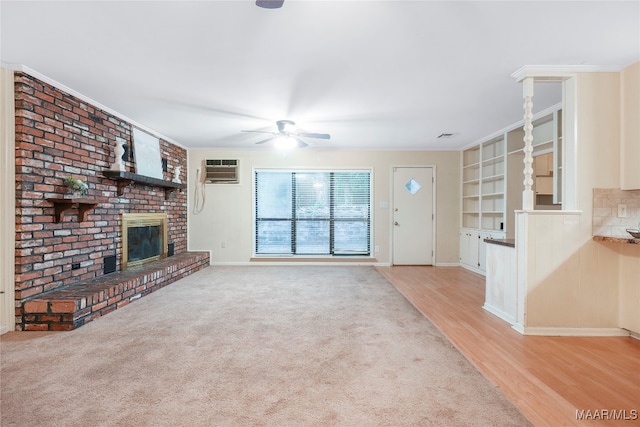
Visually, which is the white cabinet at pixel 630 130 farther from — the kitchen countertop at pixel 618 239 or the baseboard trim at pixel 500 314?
the baseboard trim at pixel 500 314

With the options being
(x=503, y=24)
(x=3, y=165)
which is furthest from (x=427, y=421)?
(x=3, y=165)

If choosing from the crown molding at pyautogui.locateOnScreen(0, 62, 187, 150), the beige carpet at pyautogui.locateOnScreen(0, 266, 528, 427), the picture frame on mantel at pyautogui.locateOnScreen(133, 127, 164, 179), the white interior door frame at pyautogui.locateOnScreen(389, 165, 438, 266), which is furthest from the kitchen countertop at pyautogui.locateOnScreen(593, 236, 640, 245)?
the picture frame on mantel at pyautogui.locateOnScreen(133, 127, 164, 179)

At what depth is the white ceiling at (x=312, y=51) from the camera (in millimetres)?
2084

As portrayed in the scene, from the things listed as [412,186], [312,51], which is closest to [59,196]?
[312,51]

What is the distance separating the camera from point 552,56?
2713 millimetres

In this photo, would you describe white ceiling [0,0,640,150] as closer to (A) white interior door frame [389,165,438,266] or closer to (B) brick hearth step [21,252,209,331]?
(B) brick hearth step [21,252,209,331]

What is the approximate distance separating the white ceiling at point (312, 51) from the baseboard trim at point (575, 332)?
2.33 m

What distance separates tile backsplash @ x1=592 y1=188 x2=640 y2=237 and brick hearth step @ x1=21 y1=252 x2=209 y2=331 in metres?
4.71

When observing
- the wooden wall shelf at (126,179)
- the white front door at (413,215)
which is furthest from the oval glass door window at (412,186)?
A: the wooden wall shelf at (126,179)

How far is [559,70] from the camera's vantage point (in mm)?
2920

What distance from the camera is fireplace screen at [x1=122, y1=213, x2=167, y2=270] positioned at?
4.47 metres

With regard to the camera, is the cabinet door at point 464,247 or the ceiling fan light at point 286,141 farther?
the cabinet door at point 464,247

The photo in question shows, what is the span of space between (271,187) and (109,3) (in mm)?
4892

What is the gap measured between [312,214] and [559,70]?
15.6 feet
